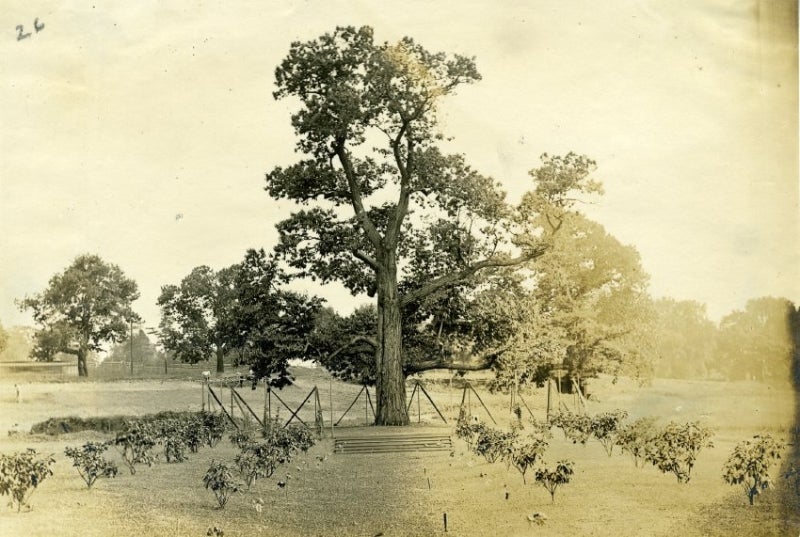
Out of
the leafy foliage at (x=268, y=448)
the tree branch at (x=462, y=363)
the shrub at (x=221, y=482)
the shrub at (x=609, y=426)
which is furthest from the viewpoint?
the tree branch at (x=462, y=363)

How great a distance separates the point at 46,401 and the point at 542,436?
17.1 feet

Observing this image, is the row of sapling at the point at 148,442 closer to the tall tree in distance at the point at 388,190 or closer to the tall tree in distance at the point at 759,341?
the tall tree in distance at the point at 388,190

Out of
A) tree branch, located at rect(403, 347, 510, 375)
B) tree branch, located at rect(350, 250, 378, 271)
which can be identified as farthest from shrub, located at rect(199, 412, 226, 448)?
tree branch, located at rect(350, 250, 378, 271)

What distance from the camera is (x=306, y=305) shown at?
34.8 feet

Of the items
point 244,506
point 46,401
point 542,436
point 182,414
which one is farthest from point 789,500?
point 46,401

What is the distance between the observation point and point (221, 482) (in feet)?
28.8

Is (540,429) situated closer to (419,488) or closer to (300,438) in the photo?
(419,488)

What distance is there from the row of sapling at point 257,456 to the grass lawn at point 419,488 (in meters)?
0.11

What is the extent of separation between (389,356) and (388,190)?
6.56 feet

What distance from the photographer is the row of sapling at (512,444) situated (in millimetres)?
9711

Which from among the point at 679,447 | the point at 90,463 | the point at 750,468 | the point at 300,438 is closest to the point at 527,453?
the point at 679,447

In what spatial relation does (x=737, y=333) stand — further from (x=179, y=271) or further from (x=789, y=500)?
(x=179, y=271)

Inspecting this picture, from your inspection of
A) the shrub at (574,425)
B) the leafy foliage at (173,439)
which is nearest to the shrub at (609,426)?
the shrub at (574,425)

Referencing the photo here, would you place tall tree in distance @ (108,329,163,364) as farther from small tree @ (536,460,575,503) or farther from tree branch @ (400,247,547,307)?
small tree @ (536,460,575,503)
